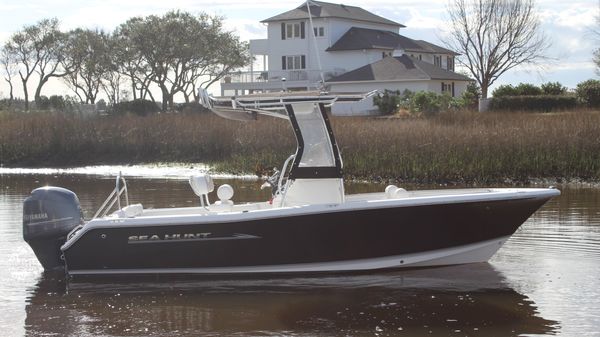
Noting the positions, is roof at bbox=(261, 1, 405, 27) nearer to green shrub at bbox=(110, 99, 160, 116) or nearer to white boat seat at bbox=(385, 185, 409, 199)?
green shrub at bbox=(110, 99, 160, 116)

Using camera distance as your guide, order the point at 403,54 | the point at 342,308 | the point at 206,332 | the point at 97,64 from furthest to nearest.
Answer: the point at 97,64
the point at 403,54
the point at 342,308
the point at 206,332

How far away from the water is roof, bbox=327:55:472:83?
4531 centimetres

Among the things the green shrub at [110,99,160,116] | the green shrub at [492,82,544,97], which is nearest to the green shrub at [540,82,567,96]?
the green shrub at [492,82,544,97]

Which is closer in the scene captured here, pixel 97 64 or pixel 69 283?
pixel 69 283

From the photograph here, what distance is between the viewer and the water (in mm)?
12047

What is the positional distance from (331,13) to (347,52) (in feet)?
12.1

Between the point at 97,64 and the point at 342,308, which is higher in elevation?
the point at 97,64

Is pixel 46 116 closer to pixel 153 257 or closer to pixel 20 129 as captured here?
pixel 20 129

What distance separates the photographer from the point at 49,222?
1465 centimetres

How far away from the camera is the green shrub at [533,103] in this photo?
4762 cm

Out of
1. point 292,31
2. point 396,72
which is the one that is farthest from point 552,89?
point 292,31

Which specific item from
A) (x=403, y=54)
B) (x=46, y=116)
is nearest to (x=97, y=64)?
(x=403, y=54)

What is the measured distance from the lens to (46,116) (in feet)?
134

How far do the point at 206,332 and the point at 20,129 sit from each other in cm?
3028
